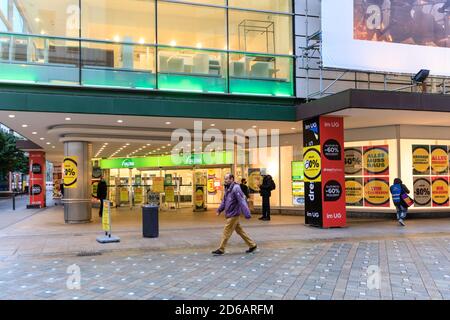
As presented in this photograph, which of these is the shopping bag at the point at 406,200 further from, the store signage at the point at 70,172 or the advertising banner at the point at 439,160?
the store signage at the point at 70,172

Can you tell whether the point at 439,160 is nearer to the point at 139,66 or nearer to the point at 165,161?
the point at 139,66

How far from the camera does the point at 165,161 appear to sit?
83.7ft

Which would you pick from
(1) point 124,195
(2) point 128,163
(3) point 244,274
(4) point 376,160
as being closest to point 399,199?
(4) point 376,160

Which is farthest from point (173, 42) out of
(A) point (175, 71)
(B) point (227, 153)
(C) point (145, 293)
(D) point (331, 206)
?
(C) point (145, 293)

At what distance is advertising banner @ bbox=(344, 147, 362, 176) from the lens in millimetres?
16094

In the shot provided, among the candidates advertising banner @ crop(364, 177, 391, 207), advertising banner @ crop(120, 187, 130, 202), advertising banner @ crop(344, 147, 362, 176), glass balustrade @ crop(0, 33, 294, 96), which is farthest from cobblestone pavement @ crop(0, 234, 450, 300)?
advertising banner @ crop(120, 187, 130, 202)

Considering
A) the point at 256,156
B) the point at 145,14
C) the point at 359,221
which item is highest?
the point at 145,14

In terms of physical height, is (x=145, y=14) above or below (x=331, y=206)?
above

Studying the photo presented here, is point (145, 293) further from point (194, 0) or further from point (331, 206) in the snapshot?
point (194, 0)

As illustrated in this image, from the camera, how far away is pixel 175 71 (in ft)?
45.1

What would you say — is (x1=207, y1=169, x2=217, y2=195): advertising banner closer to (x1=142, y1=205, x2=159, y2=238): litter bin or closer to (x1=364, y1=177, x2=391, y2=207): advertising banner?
(x1=364, y1=177, x2=391, y2=207): advertising banner

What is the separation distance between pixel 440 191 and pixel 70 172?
13218 mm

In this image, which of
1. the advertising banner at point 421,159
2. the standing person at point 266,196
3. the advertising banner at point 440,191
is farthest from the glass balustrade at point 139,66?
the advertising banner at point 440,191

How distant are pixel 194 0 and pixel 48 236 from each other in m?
8.73
